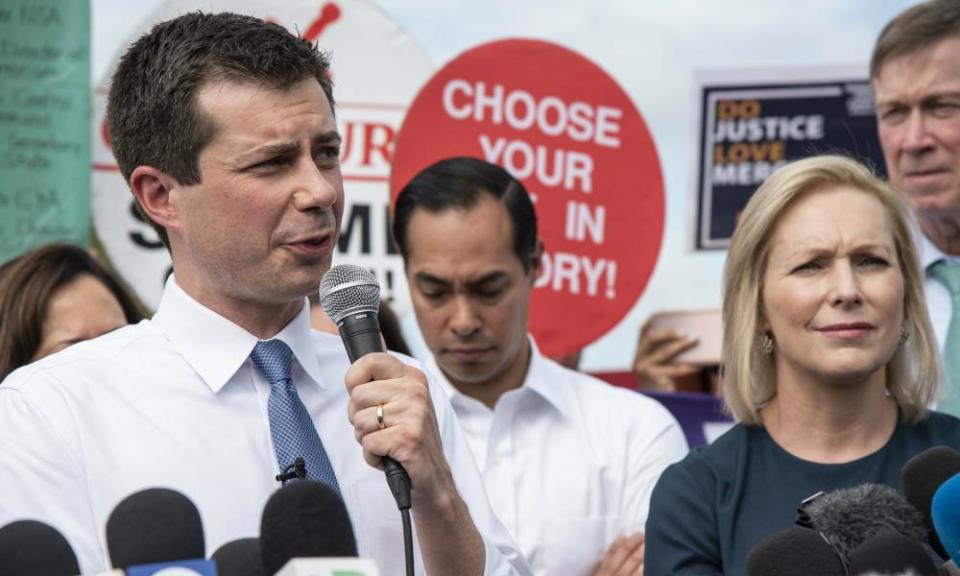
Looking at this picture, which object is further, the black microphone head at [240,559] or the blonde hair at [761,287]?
the blonde hair at [761,287]

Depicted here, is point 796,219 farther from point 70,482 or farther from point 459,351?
point 70,482

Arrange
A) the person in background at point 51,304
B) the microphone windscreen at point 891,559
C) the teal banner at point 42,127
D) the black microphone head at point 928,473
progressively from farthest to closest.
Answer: the teal banner at point 42,127
the person in background at point 51,304
the black microphone head at point 928,473
the microphone windscreen at point 891,559

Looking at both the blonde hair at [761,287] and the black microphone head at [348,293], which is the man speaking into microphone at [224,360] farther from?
the blonde hair at [761,287]

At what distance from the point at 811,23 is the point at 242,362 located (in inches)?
133

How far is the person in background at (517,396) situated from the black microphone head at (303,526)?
237cm

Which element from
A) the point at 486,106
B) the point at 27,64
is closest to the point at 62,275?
the point at 27,64

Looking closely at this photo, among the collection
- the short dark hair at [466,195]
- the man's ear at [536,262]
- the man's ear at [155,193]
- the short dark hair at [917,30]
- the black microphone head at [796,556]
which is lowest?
the black microphone head at [796,556]

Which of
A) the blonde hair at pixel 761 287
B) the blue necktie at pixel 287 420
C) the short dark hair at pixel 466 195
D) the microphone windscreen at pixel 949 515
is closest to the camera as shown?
the microphone windscreen at pixel 949 515

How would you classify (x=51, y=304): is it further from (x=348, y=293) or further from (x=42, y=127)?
(x=348, y=293)

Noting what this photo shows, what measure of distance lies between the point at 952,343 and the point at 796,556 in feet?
7.37

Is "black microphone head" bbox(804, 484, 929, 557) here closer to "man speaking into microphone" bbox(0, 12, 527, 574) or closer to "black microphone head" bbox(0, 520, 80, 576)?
"man speaking into microphone" bbox(0, 12, 527, 574)

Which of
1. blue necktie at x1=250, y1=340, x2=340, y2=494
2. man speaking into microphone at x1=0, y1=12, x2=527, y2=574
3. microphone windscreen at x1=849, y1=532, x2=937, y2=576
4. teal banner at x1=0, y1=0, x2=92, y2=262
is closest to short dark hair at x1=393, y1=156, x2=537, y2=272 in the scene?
teal banner at x1=0, y1=0, x2=92, y2=262

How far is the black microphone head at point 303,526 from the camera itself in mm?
1731

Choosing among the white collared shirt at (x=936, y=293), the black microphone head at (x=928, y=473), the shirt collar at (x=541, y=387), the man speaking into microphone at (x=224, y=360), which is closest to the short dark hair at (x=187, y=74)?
the man speaking into microphone at (x=224, y=360)
